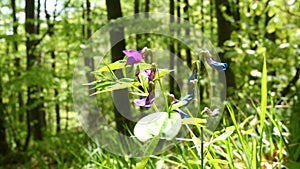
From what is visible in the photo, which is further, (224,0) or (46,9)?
(46,9)

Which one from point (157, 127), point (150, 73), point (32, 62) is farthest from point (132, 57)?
point (32, 62)

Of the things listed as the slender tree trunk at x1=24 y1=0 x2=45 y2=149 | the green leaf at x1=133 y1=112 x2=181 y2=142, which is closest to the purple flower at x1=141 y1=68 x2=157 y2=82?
the green leaf at x1=133 y1=112 x2=181 y2=142

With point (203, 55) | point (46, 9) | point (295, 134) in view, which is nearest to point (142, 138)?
point (203, 55)

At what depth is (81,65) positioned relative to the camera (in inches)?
278

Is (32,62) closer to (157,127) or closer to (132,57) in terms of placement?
(132,57)

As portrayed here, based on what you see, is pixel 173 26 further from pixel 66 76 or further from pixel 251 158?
pixel 251 158

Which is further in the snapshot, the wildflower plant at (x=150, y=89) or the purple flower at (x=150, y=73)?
the purple flower at (x=150, y=73)

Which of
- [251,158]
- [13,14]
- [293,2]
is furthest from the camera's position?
[13,14]

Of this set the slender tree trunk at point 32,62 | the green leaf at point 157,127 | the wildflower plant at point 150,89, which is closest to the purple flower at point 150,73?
the wildflower plant at point 150,89

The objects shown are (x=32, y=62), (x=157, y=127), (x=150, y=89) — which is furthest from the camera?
(x=32, y=62)

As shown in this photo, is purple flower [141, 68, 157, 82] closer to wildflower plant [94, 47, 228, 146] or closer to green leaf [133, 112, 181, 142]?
wildflower plant [94, 47, 228, 146]

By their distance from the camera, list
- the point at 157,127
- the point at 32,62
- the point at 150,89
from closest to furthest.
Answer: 1. the point at 157,127
2. the point at 150,89
3. the point at 32,62

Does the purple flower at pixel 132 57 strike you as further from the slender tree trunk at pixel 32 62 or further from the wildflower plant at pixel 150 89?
the slender tree trunk at pixel 32 62

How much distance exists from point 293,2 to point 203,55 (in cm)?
143
